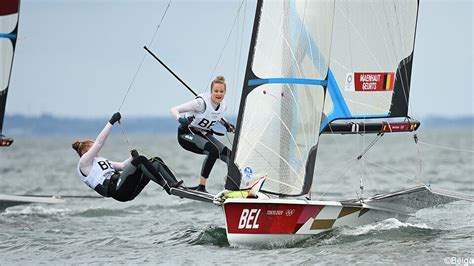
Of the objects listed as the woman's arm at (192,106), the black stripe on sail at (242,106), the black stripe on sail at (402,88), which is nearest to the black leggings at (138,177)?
the woman's arm at (192,106)

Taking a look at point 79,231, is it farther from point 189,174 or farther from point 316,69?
point 189,174

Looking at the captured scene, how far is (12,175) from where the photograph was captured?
28.0 meters

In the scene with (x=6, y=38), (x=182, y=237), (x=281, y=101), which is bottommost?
(x=182, y=237)

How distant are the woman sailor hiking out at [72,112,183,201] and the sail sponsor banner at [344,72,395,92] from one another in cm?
272

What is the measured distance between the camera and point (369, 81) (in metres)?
12.3

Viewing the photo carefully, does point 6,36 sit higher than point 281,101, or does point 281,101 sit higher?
point 6,36

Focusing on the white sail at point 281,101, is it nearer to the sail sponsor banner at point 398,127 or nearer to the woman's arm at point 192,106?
the woman's arm at point 192,106

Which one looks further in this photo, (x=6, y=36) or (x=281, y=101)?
(x=6, y=36)

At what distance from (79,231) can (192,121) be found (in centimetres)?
292

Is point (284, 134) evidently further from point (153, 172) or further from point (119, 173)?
point (119, 173)

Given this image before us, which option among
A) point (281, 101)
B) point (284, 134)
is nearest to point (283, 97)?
point (281, 101)

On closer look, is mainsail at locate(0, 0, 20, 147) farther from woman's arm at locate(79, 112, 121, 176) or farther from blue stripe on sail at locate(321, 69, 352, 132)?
blue stripe on sail at locate(321, 69, 352, 132)

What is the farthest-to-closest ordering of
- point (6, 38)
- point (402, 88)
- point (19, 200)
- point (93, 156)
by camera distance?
point (6, 38) → point (19, 200) → point (402, 88) → point (93, 156)

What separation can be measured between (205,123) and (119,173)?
3.69 feet
